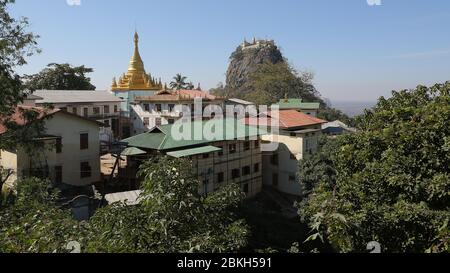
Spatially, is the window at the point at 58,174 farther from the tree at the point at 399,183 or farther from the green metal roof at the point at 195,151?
the tree at the point at 399,183

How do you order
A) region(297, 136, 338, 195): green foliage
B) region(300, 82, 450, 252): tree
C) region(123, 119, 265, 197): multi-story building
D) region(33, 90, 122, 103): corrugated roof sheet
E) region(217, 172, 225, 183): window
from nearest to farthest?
region(300, 82, 450, 252): tree, region(297, 136, 338, 195): green foliage, region(123, 119, 265, 197): multi-story building, region(217, 172, 225, 183): window, region(33, 90, 122, 103): corrugated roof sheet

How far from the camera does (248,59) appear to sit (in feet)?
299

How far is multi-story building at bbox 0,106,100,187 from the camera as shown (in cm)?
2183

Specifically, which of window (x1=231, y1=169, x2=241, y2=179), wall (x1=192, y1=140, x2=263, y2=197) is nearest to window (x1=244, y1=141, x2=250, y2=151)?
wall (x1=192, y1=140, x2=263, y2=197)

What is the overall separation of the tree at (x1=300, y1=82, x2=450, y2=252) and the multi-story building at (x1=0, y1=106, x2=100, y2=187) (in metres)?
16.8

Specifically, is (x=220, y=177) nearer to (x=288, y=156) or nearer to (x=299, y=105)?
(x=288, y=156)

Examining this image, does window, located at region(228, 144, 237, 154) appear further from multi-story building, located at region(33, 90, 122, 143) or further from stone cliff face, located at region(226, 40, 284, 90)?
stone cliff face, located at region(226, 40, 284, 90)

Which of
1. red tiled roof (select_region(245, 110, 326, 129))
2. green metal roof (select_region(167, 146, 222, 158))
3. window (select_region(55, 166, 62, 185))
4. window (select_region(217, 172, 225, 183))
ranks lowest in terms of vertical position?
window (select_region(217, 172, 225, 183))

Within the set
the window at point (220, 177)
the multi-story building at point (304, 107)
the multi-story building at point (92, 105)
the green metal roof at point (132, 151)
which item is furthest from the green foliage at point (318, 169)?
the multi-story building at point (304, 107)

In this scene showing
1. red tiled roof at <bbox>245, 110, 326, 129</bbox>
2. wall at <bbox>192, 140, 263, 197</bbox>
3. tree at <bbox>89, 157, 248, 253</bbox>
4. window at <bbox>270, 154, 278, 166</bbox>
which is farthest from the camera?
window at <bbox>270, 154, 278, 166</bbox>

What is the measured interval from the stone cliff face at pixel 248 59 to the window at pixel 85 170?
213 ft

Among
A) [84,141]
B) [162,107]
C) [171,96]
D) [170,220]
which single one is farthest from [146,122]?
[170,220]

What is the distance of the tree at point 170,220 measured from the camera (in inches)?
240
